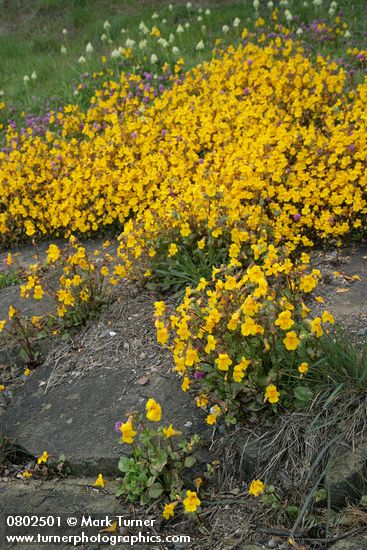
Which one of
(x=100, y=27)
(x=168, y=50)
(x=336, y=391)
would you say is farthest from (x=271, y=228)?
(x=100, y=27)

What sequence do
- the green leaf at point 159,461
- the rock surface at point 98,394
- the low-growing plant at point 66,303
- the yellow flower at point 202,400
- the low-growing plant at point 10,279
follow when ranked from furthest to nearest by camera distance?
1. the low-growing plant at point 10,279
2. the low-growing plant at point 66,303
3. the rock surface at point 98,394
4. the yellow flower at point 202,400
5. the green leaf at point 159,461

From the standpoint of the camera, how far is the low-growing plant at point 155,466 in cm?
270

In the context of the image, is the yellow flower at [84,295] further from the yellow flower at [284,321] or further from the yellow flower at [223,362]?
the yellow flower at [284,321]

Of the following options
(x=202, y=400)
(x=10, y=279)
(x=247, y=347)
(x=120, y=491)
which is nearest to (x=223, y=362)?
(x=247, y=347)

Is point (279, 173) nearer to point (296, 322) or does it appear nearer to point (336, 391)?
point (296, 322)

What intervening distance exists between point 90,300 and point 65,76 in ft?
18.3

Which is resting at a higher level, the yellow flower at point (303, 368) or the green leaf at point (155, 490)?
the yellow flower at point (303, 368)

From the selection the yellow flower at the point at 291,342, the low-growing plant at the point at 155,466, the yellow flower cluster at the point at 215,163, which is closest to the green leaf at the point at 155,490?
the low-growing plant at the point at 155,466

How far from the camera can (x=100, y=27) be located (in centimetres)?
979

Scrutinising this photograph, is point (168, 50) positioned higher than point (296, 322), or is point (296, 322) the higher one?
point (168, 50)

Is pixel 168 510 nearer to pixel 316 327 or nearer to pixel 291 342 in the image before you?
pixel 291 342

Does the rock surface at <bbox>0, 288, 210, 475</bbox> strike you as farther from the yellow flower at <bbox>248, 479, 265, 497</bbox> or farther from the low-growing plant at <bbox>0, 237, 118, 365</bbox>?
the yellow flower at <bbox>248, 479, 265, 497</bbox>

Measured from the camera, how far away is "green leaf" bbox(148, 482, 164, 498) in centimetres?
269

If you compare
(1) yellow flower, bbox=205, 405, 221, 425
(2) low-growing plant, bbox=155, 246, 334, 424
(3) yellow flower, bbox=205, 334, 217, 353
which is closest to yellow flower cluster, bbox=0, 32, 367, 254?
(2) low-growing plant, bbox=155, 246, 334, 424
